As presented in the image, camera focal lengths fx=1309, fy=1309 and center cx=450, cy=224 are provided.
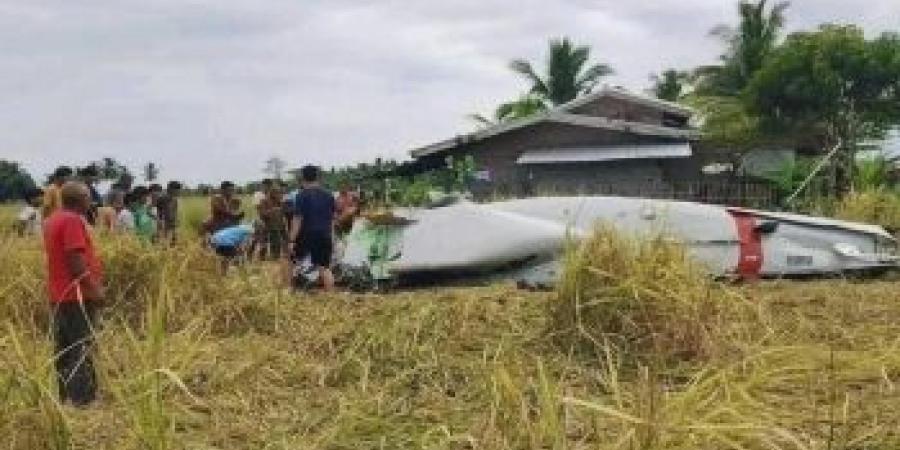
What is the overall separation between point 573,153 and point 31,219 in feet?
50.5

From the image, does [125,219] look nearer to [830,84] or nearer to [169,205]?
[169,205]

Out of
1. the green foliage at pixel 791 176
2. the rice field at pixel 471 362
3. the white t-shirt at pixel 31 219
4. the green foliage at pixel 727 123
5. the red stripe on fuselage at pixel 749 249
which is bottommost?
the rice field at pixel 471 362

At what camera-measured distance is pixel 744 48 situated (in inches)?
1332

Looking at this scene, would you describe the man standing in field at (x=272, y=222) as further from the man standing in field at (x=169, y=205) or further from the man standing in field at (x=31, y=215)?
the man standing in field at (x=31, y=215)

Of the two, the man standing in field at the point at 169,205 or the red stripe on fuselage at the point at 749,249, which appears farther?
the man standing in field at the point at 169,205

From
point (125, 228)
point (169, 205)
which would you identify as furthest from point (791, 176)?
point (125, 228)

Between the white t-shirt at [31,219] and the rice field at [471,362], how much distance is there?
1.53 metres

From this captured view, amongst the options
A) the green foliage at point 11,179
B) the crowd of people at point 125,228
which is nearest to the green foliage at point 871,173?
the crowd of people at point 125,228

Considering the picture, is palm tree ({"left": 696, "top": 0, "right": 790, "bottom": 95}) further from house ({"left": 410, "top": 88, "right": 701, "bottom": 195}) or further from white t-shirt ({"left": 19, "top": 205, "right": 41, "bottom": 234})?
white t-shirt ({"left": 19, "top": 205, "right": 41, "bottom": 234})

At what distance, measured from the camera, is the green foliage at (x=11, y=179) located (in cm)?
4941

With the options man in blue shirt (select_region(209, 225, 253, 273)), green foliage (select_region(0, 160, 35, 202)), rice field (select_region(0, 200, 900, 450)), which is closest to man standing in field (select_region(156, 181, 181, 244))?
man in blue shirt (select_region(209, 225, 253, 273))

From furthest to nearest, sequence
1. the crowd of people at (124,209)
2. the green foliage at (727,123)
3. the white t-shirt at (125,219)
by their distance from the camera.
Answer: the green foliage at (727,123) → the white t-shirt at (125,219) → the crowd of people at (124,209)

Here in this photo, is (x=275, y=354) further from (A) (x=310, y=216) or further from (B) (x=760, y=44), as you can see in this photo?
(B) (x=760, y=44)

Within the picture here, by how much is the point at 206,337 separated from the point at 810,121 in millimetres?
21962
